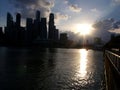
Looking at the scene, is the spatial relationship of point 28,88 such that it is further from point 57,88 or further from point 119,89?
point 119,89

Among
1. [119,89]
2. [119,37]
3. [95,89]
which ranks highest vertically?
[119,37]

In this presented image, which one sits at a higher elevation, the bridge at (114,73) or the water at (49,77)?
the bridge at (114,73)

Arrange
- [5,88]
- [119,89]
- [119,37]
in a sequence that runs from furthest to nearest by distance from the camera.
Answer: [119,37]
[5,88]
[119,89]

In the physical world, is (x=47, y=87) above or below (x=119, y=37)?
below

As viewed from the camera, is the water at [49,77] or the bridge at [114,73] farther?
the water at [49,77]

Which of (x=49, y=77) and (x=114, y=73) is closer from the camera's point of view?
(x=114, y=73)

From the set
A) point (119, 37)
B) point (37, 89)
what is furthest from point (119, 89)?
point (119, 37)

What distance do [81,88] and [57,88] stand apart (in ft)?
12.6

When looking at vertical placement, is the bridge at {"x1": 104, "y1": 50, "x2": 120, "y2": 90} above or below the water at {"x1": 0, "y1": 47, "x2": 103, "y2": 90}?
above

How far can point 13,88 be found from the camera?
25594mm

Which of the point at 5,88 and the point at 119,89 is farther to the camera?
the point at 5,88

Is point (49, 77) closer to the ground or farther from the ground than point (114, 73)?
closer to the ground

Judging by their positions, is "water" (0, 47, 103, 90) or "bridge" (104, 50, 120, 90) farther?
"water" (0, 47, 103, 90)

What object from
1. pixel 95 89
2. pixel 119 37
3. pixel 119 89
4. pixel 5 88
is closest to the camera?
pixel 119 89
